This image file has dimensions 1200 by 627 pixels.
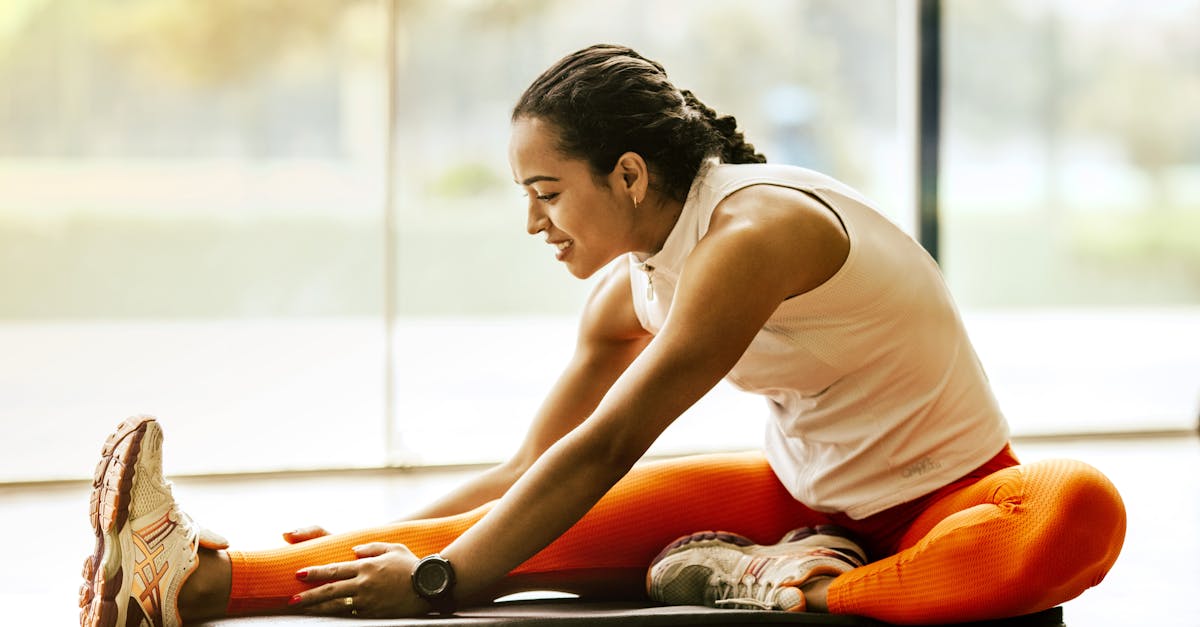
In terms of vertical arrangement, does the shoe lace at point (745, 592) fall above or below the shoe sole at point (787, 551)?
below

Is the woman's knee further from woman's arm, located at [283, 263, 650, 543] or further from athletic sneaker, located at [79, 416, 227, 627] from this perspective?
athletic sneaker, located at [79, 416, 227, 627]

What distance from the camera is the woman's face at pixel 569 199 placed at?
5.16 ft

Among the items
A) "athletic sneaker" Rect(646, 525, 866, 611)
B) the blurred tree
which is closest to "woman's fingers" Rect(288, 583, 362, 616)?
"athletic sneaker" Rect(646, 525, 866, 611)

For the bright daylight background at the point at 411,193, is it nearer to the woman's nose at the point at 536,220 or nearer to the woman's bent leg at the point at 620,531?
the woman's bent leg at the point at 620,531

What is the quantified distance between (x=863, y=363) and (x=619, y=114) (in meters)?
0.46

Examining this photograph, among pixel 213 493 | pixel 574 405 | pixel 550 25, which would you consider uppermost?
pixel 550 25

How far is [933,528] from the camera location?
1.58 metres

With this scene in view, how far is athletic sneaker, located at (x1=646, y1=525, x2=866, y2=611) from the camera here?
1617 millimetres

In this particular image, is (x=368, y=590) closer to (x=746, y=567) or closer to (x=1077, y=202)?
(x=746, y=567)

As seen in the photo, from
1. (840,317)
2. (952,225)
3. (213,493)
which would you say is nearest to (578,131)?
(840,317)

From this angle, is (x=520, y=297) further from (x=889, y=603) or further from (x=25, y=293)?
(x=889, y=603)

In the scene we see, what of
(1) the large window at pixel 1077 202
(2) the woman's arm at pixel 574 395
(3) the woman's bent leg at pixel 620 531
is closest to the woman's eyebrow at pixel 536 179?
(2) the woman's arm at pixel 574 395

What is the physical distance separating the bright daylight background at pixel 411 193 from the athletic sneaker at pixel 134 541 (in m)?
1.95

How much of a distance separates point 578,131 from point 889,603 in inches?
28.2
